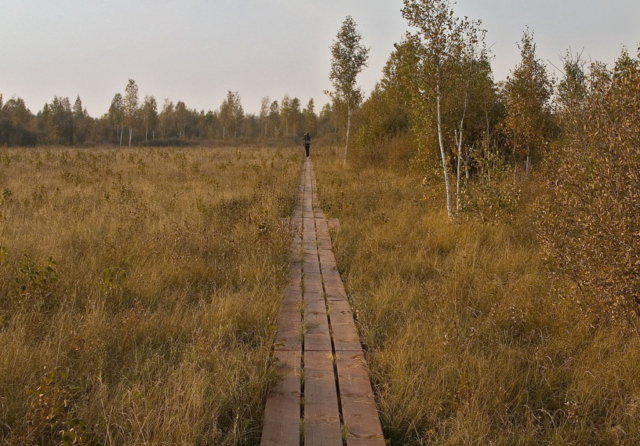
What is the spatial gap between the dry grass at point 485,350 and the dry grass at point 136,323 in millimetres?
1067

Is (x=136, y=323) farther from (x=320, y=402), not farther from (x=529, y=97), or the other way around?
(x=529, y=97)

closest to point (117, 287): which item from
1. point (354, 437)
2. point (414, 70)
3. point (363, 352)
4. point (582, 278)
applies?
point (363, 352)

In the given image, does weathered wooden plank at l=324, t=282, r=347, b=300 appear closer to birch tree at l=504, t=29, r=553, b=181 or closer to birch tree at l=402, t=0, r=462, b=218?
birch tree at l=402, t=0, r=462, b=218

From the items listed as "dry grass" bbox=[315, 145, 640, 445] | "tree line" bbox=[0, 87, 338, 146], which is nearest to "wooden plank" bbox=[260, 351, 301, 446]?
"dry grass" bbox=[315, 145, 640, 445]

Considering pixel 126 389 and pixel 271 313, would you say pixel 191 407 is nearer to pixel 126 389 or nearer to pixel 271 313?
pixel 126 389

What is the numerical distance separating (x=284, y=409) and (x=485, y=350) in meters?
1.85

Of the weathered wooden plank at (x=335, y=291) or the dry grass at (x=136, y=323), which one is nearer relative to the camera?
the dry grass at (x=136, y=323)

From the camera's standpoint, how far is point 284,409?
295 cm

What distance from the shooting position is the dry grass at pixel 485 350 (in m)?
2.85

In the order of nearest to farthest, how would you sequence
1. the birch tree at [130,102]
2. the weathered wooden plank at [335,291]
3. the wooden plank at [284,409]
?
1. the wooden plank at [284,409]
2. the weathered wooden plank at [335,291]
3. the birch tree at [130,102]

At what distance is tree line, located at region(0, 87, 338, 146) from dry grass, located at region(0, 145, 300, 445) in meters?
47.3

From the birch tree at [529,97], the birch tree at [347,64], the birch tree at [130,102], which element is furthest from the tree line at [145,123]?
the birch tree at [529,97]

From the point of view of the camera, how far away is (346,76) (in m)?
22.5

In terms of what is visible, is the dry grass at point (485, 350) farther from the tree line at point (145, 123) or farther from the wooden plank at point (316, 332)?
the tree line at point (145, 123)
